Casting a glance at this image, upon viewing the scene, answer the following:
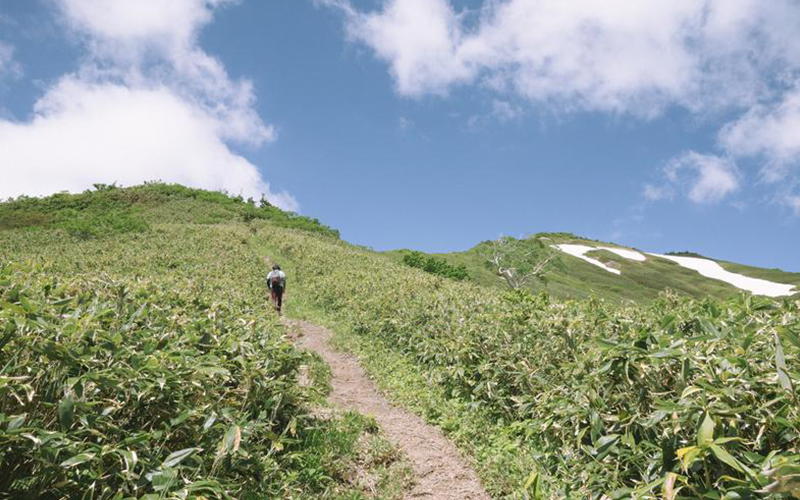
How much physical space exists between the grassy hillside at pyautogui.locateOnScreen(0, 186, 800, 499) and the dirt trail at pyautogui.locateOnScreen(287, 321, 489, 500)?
29 cm

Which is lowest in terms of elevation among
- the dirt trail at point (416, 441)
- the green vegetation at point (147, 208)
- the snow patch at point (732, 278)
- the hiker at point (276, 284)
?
the dirt trail at point (416, 441)

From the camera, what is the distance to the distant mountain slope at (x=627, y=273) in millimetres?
53281

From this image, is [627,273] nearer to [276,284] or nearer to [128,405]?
[276,284]

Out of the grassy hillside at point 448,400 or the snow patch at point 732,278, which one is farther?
the snow patch at point 732,278

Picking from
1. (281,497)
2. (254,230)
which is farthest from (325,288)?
(254,230)

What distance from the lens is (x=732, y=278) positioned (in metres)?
81.7

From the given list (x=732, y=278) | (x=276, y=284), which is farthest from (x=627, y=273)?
(x=276, y=284)

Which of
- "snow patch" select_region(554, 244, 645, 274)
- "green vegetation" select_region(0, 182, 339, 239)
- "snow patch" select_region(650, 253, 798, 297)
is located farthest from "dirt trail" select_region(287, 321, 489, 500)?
"snow patch" select_region(650, 253, 798, 297)

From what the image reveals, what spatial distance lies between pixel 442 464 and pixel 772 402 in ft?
14.6

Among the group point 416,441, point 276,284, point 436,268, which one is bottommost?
point 416,441

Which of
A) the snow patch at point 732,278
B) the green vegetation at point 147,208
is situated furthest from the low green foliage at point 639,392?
the snow patch at point 732,278

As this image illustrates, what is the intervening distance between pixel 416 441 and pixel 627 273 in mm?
78367

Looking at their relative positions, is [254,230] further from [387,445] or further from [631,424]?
[631,424]

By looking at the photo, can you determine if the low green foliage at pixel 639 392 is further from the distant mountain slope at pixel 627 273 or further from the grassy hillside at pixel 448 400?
the distant mountain slope at pixel 627 273
